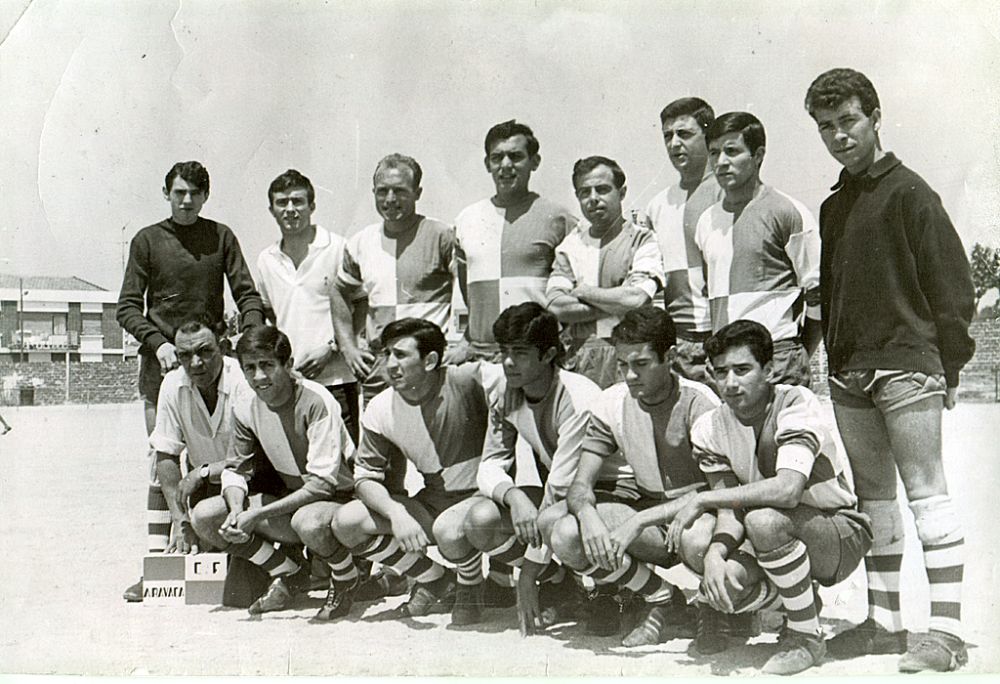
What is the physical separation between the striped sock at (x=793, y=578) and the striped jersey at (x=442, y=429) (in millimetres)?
1170

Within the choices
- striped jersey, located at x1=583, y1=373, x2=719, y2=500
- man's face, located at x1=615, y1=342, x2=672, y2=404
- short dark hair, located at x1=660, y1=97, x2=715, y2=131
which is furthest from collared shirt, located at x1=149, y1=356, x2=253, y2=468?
short dark hair, located at x1=660, y1=97, x2=715, y2=131

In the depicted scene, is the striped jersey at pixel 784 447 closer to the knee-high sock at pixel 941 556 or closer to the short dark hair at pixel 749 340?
the short dark hair at pixel 749 340

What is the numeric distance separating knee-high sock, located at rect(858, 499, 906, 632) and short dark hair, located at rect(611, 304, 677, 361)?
3.18ft

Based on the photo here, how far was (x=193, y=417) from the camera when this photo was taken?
4387 millimetres

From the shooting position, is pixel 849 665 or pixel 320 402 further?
pixel 320 402

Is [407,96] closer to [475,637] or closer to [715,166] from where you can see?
[715,166]

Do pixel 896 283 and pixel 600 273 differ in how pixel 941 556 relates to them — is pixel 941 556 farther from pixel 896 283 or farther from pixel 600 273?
pixel 600 273

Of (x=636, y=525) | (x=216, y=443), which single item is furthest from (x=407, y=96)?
(x=636, y=525)

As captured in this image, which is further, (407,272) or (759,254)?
(407,272)

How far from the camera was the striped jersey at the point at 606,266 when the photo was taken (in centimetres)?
404

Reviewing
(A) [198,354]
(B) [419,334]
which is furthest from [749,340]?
(A) [198,354]

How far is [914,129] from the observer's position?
4.14 meters

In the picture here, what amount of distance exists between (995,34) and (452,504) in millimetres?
2904

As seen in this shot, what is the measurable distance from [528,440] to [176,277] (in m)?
1.64
